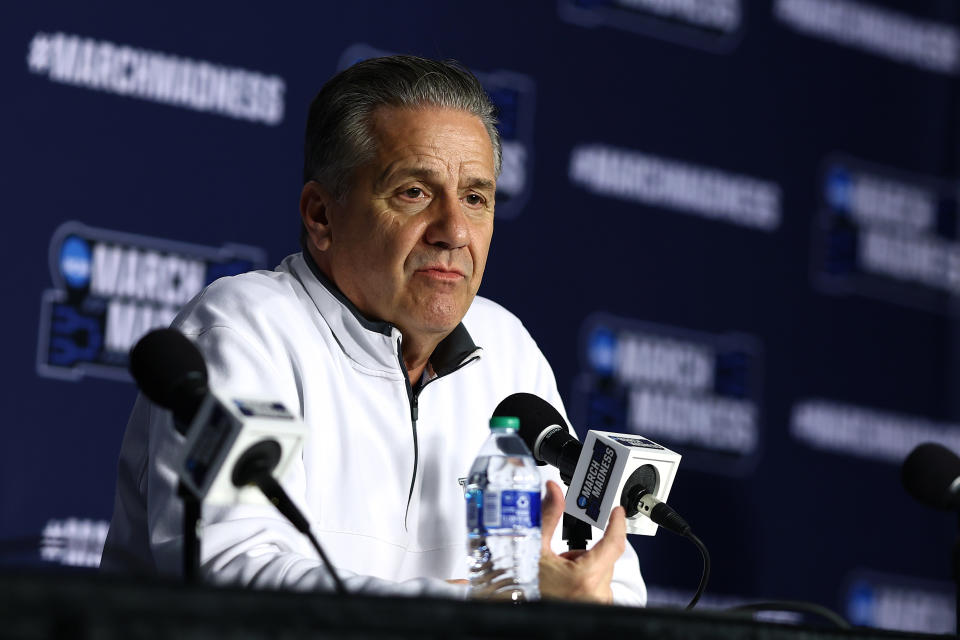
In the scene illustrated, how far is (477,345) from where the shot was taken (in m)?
2.02

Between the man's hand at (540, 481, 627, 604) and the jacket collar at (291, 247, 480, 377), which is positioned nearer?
the man's hand at (540, 481, 627, 604)

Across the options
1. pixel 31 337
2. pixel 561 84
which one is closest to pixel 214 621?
Answer: pixel 31 337

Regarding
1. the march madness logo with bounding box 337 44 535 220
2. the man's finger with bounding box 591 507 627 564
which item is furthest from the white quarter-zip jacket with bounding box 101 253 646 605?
the march madness logo with bounding box 337 44 535 220

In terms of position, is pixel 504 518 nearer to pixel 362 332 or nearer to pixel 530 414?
pixel 530 414

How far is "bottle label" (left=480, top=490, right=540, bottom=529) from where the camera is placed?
1.39 metres

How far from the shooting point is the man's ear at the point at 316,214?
1985 mm

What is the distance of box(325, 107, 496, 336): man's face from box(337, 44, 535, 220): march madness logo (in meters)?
1.03

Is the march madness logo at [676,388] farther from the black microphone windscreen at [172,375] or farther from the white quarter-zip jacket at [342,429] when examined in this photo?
the black microphone windscreen at [172,375]

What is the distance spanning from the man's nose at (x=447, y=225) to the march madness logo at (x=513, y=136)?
41.2 inches

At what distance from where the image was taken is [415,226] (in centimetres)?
191

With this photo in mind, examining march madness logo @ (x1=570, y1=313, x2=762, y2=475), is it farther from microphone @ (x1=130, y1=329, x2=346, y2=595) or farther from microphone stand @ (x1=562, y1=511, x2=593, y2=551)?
microphone @ (x1=130, y1=329, x2=346, y2=595)

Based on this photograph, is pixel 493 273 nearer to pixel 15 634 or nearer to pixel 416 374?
pixel 416 374

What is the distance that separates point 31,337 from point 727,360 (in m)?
1.81

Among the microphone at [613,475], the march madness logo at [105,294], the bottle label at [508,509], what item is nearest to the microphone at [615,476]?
the microphone at [613,475]
